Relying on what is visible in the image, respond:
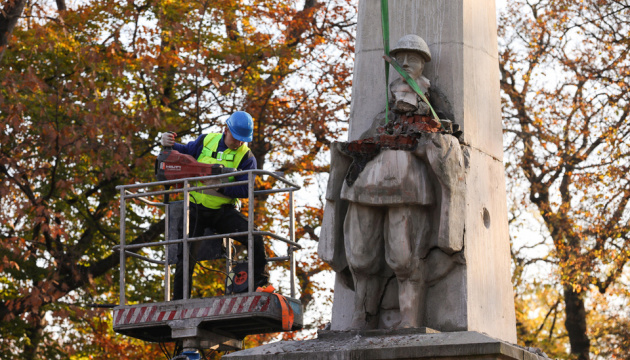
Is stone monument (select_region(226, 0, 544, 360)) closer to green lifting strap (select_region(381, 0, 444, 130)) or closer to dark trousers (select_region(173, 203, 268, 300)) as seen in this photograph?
green lifting strap (select_region(381, 0, 444, 130))

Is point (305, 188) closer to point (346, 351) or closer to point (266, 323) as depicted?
point (266, 323)

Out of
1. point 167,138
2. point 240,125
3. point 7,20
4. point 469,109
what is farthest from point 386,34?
point 7,20

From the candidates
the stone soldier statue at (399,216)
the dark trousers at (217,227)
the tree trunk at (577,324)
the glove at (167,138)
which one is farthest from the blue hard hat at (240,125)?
the tree trunk at (577,324)

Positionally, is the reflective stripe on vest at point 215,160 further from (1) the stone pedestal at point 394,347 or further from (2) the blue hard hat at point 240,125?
(1) the stone pedestal at point 394,347

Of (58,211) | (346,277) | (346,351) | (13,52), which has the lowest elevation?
(346,351)

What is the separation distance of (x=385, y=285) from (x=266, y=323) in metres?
2.51

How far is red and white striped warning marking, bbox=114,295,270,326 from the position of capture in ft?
28.7

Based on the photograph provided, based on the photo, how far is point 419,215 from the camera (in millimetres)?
6590

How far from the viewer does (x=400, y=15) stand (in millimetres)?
7309

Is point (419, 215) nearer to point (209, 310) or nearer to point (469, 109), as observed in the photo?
point (469, 109)

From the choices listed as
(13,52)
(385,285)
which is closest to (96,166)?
(13,52)

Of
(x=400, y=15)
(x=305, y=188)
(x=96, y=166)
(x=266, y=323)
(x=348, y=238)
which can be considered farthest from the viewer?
(x=305, y=188)

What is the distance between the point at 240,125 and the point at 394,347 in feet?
12.0

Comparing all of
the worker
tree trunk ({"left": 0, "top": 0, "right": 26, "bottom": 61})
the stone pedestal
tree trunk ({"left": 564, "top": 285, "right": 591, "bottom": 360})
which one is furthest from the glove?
tree trunk ({"left": 564, "top": 285, "right": 591, "bottom": 360})
